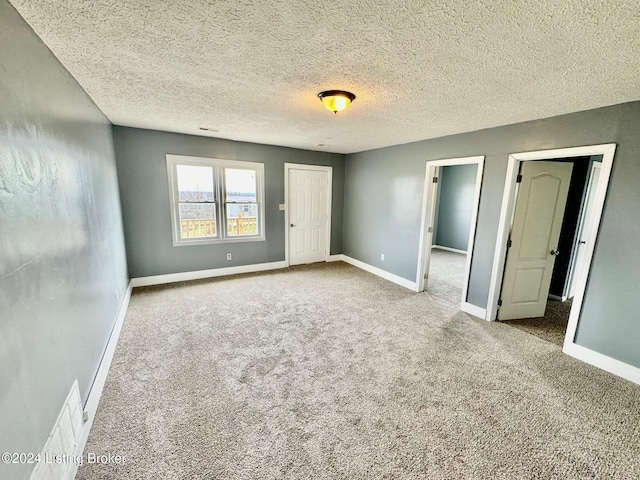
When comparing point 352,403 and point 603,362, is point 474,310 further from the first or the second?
point 352,403

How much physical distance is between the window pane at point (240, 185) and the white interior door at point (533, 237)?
4.00 meters

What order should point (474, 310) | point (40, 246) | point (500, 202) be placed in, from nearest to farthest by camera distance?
point (40, 246) → point (500, 202) → point (474, 310)

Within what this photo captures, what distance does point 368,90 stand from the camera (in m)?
2.13

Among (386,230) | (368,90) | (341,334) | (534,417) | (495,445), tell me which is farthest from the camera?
(386,230)

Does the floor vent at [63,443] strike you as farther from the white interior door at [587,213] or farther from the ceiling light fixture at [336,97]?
the white interior door at [587,213]

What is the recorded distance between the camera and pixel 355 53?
1588 millimetres

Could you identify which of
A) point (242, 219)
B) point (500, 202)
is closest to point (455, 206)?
point (500, 202)

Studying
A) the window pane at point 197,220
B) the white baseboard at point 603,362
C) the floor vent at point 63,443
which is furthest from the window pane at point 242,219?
the white baseboard at point 603,362

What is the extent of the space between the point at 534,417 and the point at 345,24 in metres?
2.79

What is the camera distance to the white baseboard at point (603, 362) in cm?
224

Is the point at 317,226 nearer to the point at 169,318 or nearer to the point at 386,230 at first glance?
the point at 386,230

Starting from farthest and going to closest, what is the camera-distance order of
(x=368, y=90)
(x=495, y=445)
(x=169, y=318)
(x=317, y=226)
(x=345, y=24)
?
(x=317, y=226) → (x=169, y=318) → (x=368, y=90) → (x=495, y=445) → (x=345, y=24)

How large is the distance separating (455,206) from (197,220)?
6539 millimetres

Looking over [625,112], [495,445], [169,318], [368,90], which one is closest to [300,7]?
[368,90]
